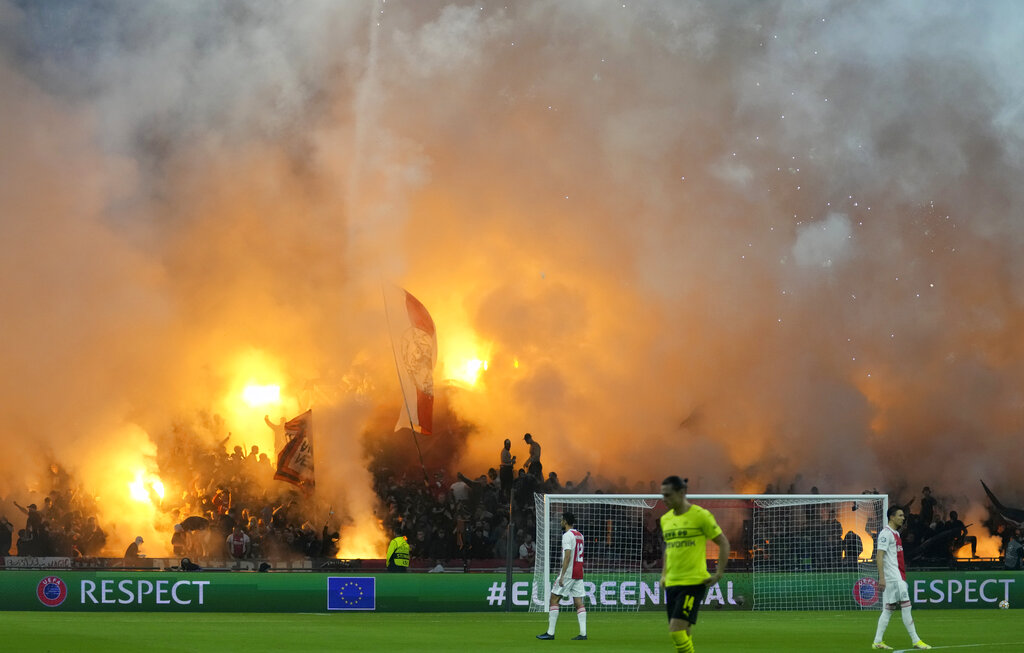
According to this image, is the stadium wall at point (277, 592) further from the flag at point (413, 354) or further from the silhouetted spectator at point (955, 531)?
the flag at point (413, 354)

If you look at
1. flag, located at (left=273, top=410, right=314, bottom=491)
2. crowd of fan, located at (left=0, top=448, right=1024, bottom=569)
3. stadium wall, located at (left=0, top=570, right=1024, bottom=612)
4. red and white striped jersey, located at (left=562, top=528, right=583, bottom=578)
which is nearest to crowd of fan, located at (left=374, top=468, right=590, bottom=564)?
crowd of fan, located at (left=0, top=448, right=1024, bottom=569)

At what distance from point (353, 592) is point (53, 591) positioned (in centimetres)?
556

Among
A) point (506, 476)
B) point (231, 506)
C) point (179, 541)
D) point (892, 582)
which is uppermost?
point (506, 476)

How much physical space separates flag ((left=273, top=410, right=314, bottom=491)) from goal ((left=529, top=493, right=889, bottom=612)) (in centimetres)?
1270

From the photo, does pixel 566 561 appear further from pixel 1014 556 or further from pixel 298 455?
pixel 298 455

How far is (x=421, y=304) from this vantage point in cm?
4391

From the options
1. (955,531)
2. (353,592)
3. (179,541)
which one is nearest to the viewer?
(353,592)

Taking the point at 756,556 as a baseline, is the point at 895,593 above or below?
above

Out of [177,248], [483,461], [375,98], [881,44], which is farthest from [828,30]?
[177,248]

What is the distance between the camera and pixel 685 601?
34.4ft

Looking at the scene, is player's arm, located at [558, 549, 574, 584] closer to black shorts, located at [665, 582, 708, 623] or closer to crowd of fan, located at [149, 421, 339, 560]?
black shorts, located at [665, 582, 708, 623]

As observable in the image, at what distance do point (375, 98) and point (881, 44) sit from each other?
59.0 feet

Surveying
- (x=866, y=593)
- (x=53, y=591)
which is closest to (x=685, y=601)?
(x=866, y=593)

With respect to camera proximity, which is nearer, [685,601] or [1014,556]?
[685,601]
